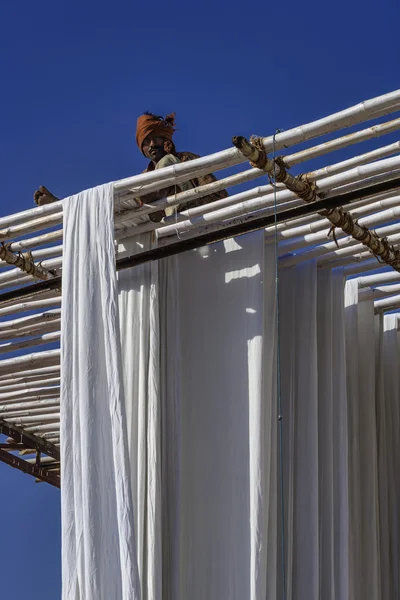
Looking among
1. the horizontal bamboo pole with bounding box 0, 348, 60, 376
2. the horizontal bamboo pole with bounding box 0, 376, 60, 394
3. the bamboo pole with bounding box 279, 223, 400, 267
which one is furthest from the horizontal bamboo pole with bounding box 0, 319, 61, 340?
the bamboo pole with bounding box 279, 223, 400, 267

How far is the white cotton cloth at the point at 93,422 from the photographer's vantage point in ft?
11.9

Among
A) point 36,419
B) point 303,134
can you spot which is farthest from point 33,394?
point 303,134

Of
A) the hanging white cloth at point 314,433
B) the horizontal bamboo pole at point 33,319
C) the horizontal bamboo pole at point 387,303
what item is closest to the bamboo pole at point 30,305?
the horizontal bamboo pole at point 33,319

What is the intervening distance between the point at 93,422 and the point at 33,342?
179cm

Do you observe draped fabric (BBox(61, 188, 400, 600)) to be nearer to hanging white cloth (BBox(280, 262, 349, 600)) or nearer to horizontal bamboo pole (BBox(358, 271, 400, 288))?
hanging white cloth (BBox(280, 262, 349, 600))

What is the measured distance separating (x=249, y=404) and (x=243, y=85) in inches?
384

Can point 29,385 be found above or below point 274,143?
below

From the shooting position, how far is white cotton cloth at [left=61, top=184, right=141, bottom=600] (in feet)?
11.9

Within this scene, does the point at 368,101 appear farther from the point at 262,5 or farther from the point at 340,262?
the point at 262,5

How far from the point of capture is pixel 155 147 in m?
4.42

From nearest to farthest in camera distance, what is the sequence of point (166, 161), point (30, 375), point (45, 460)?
point (166, 161) → point (30, 375) → point (45, 460)

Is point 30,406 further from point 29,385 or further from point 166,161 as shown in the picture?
point 166,161

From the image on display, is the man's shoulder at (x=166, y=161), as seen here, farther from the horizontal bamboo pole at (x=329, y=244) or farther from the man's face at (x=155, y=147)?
the horizontal bamboo pole at (x=329, y=244)

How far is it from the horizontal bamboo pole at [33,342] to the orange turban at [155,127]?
125cm
